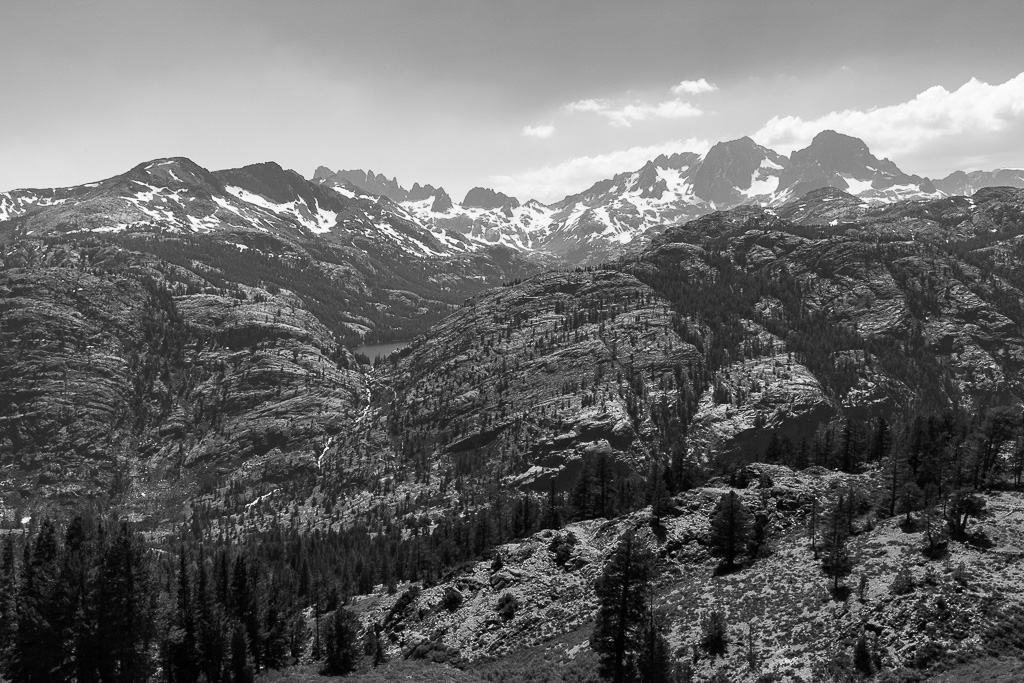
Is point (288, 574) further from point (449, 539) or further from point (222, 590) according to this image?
point (222, 590)

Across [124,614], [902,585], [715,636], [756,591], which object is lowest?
[124,614]

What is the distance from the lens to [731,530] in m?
73.8

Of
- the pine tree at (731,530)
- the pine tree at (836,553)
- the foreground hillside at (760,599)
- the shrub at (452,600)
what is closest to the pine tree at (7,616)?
the foreground hillside at (760,599)

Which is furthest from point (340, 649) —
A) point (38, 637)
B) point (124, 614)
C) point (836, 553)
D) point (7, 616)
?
point (836, 553)

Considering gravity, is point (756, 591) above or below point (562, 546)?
above

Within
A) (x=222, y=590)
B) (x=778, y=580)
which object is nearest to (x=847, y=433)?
(x=778, y=580)

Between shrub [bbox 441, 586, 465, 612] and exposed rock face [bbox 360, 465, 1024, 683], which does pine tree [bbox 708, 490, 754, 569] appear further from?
shrub [bbox 441, 586, 465, 612]

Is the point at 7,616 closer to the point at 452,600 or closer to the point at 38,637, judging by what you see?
the point at 38,637

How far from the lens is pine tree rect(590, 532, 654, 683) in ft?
179

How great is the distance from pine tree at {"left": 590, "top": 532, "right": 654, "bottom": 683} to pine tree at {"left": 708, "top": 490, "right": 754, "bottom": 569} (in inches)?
853

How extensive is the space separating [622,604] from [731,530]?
24589 millimetres

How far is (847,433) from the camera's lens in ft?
413

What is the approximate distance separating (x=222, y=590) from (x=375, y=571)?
2426 inches

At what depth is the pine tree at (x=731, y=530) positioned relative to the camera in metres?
73.5
